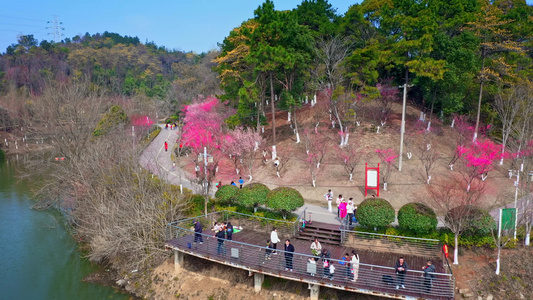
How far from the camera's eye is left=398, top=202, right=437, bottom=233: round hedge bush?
17609 millimetres

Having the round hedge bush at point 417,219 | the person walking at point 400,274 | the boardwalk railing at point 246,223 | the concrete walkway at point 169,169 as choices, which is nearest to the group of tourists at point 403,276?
the person walking at point 400,274

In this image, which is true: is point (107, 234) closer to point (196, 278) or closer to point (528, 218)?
point (196, 278)

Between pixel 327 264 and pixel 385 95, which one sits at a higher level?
pixel 385 95

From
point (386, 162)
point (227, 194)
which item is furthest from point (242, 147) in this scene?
point (386, 162)

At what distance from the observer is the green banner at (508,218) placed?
17.0 meters

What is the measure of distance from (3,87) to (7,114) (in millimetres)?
22036

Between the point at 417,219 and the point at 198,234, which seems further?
the point at 198,234

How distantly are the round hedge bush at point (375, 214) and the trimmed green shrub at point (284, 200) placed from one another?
3595mm

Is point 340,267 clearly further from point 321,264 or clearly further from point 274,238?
point 274,238

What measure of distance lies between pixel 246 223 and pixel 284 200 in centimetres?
271

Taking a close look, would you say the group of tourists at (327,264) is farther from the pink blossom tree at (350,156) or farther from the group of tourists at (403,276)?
the pink blossom tree at (350,156)

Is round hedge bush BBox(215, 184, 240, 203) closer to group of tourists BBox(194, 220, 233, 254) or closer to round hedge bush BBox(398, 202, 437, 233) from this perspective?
group of tourists BBox(194, 220, 233, 254)

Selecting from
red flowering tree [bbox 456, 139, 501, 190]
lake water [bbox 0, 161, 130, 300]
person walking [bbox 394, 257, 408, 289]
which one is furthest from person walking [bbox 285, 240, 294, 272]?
red flowering tree [bbox 456, 139, 501, 190]

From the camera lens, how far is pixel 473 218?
17062 millimetres
